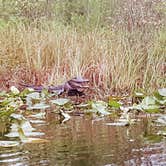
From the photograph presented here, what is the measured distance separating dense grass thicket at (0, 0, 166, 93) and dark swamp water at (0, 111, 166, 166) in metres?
2.32

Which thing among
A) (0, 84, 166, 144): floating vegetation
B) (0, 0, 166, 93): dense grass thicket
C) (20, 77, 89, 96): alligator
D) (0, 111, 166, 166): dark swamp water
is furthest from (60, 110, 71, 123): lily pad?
(0, 0, 166, 93): dense grass thicket

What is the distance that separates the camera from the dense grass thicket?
608cm

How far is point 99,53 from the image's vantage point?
6.54 m

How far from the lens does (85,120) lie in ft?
13.0

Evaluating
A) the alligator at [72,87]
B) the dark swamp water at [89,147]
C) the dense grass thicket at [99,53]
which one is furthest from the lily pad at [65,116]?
the dense grass thicket at [99,53]

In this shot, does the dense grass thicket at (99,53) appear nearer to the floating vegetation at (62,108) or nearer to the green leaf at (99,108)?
the floating vegetation at (62,108)

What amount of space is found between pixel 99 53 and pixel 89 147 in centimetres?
381

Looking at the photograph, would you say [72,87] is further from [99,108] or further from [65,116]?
[65,116]

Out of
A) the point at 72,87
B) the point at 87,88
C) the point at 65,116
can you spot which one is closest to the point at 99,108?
the point at 65,116

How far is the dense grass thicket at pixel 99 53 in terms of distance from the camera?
608cm

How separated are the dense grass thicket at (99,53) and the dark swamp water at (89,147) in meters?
2.32

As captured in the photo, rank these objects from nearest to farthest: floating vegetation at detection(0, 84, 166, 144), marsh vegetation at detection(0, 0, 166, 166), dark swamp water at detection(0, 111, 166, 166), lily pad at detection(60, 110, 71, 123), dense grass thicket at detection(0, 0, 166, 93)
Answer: dark swamp water at detection(0, 111, 166, 166)
marsh vegetation at detection(0, 0, 166, 166)
floating vegetation at detection(0, 84, 166, 144)
lily pad at detection(60, 110, 71, 123)
dense grass thicket at detection(0, 0, 166, 93)

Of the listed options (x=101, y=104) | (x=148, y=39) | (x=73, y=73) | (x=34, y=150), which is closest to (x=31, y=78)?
(x=73, y=73)

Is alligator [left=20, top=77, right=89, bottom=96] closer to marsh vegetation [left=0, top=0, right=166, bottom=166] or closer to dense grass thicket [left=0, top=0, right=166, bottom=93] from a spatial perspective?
marsh vegetation [left=0, top=0, right=166, bottom=166]
